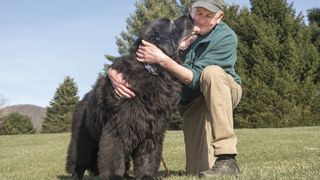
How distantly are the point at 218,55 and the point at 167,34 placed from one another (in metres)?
0.68

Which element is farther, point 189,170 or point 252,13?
point 252,13

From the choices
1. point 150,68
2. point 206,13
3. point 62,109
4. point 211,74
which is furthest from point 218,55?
point 62,109

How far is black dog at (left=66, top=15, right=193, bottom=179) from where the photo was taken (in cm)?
455

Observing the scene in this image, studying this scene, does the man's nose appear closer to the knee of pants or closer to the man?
the man

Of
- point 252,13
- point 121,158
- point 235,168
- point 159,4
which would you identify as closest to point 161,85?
point 121,158

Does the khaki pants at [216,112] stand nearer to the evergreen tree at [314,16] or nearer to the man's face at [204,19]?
the man's face at [204,19]

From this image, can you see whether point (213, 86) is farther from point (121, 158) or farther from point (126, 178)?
point (126, 178)

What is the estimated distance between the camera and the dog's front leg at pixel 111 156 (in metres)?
4.59

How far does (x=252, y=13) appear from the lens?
1214 inches

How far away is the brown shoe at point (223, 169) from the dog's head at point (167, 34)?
3.75 ft

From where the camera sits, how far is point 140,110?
4535 millimetres

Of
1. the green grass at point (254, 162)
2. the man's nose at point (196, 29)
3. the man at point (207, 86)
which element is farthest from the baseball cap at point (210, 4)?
the green grass at point (254, 162)

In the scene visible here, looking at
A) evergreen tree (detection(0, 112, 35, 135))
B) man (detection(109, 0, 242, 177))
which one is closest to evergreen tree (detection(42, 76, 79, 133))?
evergreen tree (detection(0, 112, 35, 135))

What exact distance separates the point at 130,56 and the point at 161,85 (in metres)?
0.41
